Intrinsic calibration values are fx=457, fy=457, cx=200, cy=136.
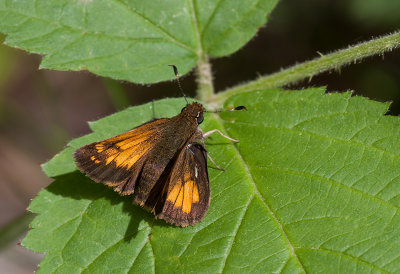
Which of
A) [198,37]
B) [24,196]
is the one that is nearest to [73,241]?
[198,37]

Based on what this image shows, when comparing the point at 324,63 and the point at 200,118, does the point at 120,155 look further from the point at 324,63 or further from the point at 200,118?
the point at 324,63

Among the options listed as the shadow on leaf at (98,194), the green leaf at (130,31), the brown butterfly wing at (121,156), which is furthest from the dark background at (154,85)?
the shadow on leaf at (98,194)

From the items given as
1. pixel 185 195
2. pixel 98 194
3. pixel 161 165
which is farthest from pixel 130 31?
pixel 185 195

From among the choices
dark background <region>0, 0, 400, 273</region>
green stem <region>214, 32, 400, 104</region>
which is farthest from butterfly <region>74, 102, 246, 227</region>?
dark background <region>0, 0, 400, 273</region>

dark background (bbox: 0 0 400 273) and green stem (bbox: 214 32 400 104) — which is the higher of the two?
dark background (bbox: 0 0 400 273)

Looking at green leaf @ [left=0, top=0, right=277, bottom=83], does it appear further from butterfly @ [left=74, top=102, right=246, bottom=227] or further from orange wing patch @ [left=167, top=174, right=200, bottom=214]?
orange wing patch @ [left=167, top=174, right=200, bottom=214]

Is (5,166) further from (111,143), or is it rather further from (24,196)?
(111,143)

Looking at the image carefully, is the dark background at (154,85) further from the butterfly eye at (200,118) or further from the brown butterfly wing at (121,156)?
the butterfly eye at (200,118)
